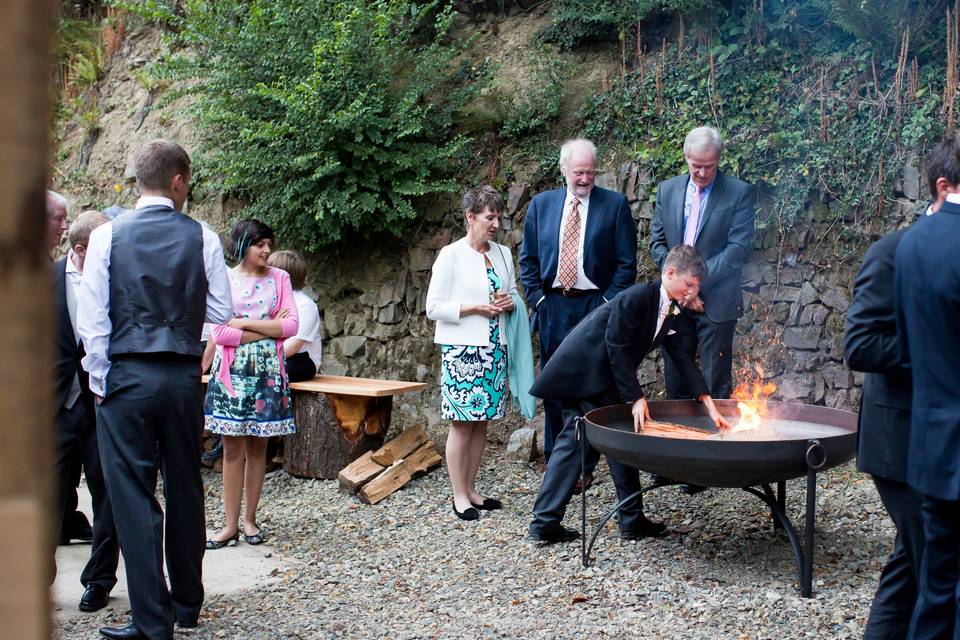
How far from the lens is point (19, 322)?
965 mm

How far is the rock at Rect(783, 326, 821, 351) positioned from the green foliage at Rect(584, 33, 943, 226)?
86 centimetres

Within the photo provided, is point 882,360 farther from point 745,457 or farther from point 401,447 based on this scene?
point 401,447

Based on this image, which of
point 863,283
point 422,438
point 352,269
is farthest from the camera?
point 352,269

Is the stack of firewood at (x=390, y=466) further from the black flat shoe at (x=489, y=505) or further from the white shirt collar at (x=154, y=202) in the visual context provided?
the white shirt collar at (x=154, y=202)

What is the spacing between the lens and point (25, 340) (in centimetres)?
96

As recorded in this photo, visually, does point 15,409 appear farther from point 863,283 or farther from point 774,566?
point 774,566

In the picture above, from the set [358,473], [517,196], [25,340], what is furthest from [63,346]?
[517,196]

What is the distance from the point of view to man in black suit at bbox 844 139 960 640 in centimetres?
337

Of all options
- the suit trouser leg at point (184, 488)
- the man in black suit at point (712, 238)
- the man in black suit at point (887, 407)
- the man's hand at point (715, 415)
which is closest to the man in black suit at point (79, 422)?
the suit trouser leg at point (184, 488)

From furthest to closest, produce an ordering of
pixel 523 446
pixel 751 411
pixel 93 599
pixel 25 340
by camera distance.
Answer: pixel 523 446
pixel 751 411
pixel 93 599
pixel 25 340

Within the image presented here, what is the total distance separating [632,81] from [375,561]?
5.31 metres

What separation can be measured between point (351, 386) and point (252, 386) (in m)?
1.62

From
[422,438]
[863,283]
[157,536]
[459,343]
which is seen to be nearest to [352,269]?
[422,438]

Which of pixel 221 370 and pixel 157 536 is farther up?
pixel 221 370
